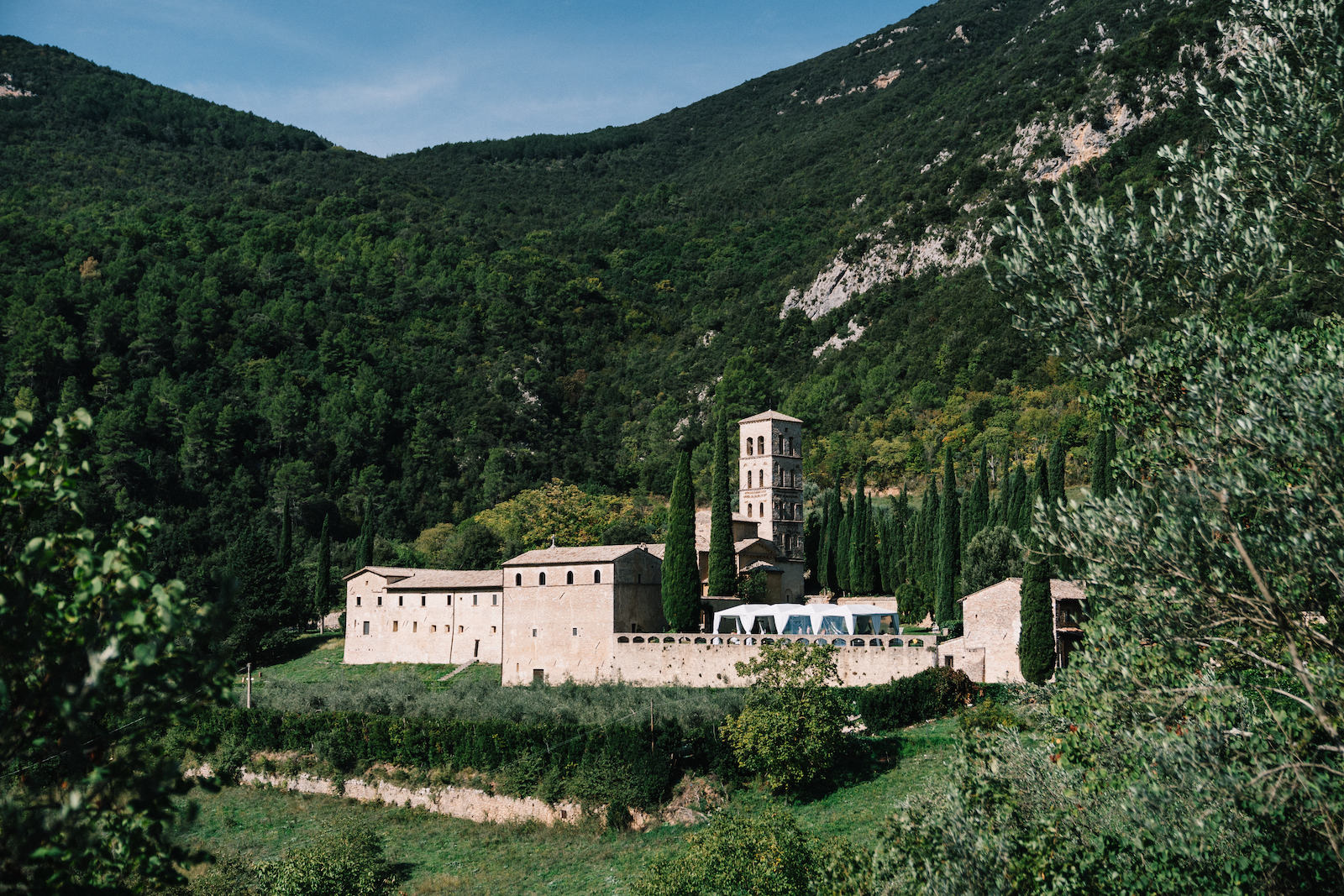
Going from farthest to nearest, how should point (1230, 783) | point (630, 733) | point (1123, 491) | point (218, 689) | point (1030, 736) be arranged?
point (630, 733) → point (1030, 736) → point (1123, 491) → point (1230, 783) → point (218, 689)

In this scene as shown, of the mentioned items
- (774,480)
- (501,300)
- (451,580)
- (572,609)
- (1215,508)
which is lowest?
(572,609)

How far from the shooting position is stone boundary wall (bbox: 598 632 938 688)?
118ft

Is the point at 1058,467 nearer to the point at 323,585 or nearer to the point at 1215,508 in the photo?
the point at 1215,508

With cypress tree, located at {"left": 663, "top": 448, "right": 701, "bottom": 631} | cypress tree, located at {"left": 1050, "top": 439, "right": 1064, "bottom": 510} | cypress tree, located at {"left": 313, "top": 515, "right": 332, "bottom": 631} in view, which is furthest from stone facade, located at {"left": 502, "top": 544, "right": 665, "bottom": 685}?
cypress tree, located at {"left": 313, "top": 515, "right": 332, "bottom": 631}

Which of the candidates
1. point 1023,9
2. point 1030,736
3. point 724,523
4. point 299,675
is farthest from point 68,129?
point 1030,736

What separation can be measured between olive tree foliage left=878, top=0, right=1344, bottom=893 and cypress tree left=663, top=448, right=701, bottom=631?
3208 cm

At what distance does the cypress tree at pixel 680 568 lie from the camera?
43.9 meters

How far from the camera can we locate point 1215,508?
939 centimetres

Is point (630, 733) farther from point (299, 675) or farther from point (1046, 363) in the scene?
point (1046, 363)

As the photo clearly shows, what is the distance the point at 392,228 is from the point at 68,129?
Answer: 46.0 meters

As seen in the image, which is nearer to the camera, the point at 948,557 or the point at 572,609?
the point at 572,609

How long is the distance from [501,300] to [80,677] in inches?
4739

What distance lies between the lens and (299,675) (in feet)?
163

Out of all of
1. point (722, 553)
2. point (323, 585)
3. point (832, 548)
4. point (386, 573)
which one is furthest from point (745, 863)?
point (323, 585)
